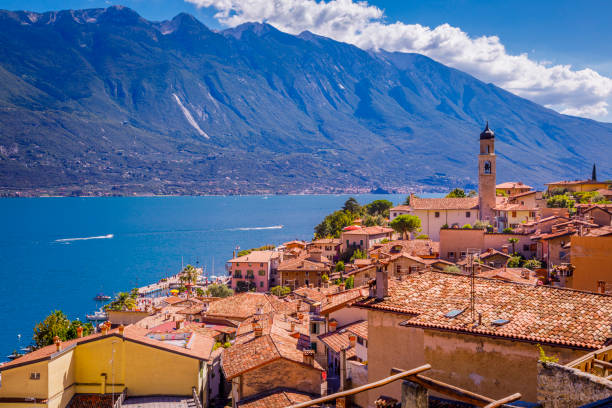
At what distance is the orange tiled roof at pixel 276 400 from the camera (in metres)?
16.7

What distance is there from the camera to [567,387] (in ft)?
20.5

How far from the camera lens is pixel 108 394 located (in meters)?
18.9

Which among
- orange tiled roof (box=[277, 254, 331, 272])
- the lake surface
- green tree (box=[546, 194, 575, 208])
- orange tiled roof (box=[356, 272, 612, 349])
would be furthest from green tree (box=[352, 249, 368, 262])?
orange tiled roof (box=[356, 272, 612, 349])

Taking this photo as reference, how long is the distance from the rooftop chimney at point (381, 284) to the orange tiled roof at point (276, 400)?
5.51m

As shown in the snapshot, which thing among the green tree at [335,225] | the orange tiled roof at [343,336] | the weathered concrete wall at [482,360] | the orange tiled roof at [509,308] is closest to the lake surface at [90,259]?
the green tree at [335,225]

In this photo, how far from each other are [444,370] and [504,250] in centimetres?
3491

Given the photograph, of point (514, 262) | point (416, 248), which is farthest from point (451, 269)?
point (416, 248)

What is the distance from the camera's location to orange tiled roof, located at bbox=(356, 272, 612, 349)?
980cm

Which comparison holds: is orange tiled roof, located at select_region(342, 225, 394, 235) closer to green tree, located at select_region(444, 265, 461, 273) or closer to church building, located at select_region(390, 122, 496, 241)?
church building, located at select_region(390, 122, 496, 241)

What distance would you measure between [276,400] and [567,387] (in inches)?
480

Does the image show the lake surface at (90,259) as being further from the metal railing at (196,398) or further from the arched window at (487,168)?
the arched window at (487,168)

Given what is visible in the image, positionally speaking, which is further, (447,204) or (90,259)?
(90,259)

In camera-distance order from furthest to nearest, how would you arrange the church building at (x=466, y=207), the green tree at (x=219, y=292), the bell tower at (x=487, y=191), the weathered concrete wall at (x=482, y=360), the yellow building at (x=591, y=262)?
the green tree at (x=219, y=292) → the church building at (x=466, y=207) → the bell tower at (x=487, y=191) → the yellow building at (x=591, y=262) → the weathered concrete wall at (x=482, y=360)

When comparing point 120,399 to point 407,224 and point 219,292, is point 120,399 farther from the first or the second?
point 407,224
